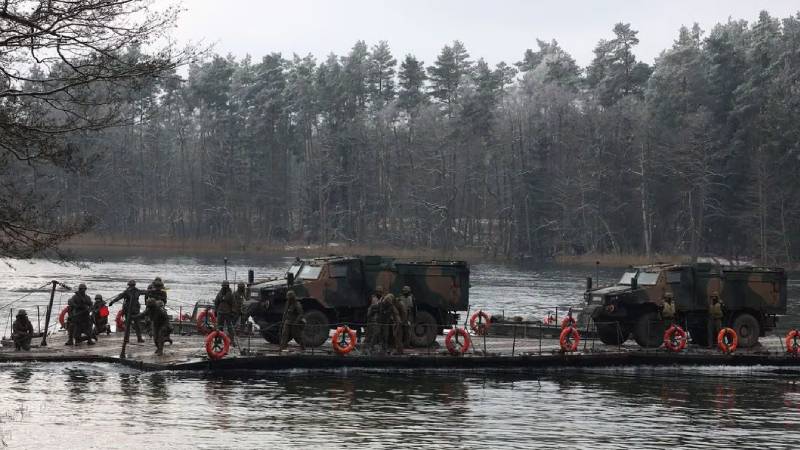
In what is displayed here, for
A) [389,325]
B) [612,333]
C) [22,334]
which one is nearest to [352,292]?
[389,325]

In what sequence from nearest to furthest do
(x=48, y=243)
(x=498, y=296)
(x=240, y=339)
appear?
1. (x=48, y=243)
2. (x=240, y=339)
3. (x=498, y=296)

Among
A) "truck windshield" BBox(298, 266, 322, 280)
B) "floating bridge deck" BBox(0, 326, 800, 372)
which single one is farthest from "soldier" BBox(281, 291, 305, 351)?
"truck windshield" BBox(298, 266, 322, 280)

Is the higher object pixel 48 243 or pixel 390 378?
pixel 48 243

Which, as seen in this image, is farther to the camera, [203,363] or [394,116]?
[394,116]

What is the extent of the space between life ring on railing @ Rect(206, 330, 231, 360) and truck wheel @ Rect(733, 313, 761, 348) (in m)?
14.5

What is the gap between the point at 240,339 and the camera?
1307 inches

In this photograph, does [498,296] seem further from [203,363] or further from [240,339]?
[203,363]

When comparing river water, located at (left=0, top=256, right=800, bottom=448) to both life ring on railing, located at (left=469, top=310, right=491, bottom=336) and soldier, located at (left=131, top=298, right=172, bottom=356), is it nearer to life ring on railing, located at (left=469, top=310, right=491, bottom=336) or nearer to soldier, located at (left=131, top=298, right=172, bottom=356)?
soldier, located at (left=131, top=298, right=172, bottom=356)

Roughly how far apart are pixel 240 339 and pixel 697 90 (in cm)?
7713

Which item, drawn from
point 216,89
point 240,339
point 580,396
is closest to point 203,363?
point 240,339

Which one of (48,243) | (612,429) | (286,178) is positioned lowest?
(612,429)

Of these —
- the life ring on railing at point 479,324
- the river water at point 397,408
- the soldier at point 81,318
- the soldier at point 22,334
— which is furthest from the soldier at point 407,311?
the soldier at point 22,334

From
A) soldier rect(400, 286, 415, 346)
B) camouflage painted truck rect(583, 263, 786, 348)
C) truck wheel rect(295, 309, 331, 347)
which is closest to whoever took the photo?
soldier rect(400, 286, 415, 346)

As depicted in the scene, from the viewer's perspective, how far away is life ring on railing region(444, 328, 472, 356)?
30.5 meters
